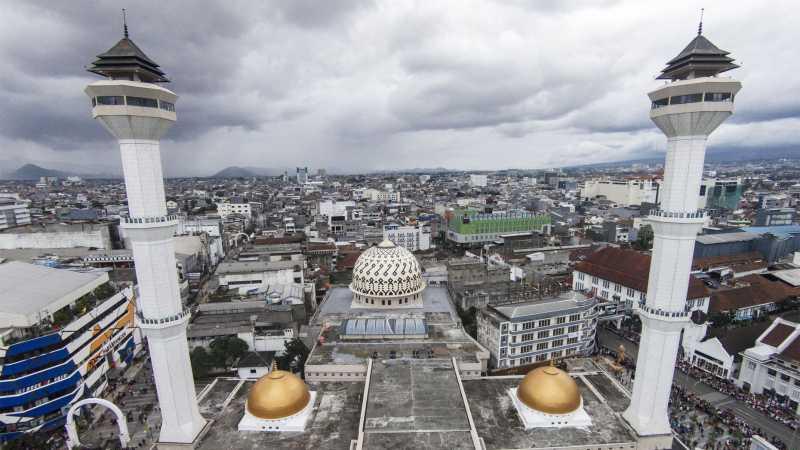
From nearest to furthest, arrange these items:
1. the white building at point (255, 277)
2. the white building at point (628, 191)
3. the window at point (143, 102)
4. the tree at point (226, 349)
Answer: the window at point (143, 102) → the tree at point (226, 349) → the white building at point (255, 277) → the white building at point (628, 191)

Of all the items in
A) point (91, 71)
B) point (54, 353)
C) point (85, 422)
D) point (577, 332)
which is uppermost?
point (91, 71)

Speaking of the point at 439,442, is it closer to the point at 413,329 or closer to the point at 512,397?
the point at 512,397

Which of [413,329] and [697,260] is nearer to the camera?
[413,329]

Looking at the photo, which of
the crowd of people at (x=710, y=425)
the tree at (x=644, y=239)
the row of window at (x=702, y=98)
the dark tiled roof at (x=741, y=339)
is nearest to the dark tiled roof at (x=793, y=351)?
the dark tiled roof at (x=741, y=339)

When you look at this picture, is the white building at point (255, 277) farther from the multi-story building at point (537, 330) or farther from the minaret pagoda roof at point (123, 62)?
the minaret pagoda roof at point (123, 62)

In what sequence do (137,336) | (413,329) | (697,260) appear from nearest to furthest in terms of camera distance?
1. (413,329)
2. (137,336)
3. (697,260)

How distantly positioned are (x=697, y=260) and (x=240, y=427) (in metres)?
61.2

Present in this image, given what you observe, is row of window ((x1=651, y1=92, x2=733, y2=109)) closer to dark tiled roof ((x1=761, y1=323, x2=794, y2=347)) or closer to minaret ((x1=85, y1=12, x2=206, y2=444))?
dark tiled roof ((x1=761, y1=323, x2=794, y2=347))

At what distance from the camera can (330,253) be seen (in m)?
62.0

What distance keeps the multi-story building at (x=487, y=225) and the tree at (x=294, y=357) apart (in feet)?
167

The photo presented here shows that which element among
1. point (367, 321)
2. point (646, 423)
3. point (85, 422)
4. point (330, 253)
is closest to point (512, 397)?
point (646, 423)

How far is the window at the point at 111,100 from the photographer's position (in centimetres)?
1688

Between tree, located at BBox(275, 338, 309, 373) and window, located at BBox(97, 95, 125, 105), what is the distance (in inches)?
905

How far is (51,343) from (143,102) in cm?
2042
